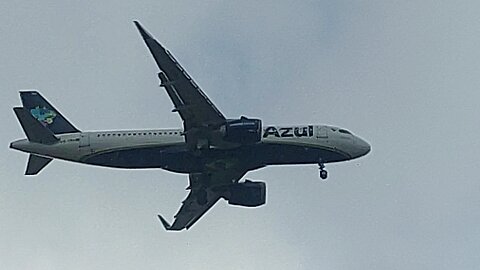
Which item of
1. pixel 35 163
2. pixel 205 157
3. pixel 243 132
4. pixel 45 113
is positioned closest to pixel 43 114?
pixel 45 113

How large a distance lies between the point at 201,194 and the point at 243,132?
38.5 feet

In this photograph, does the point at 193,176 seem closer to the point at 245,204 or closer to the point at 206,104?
the point at 245,204

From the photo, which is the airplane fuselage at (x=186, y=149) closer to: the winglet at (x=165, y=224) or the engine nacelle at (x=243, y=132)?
the engine nacelle at (x=243, y=132)

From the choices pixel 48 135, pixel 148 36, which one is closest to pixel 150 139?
pixel 48 135

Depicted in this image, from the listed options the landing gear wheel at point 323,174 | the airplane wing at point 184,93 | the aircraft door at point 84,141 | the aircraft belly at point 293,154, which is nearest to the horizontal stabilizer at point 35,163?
the aircraft door at point 84,141

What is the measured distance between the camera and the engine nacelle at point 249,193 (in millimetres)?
94812

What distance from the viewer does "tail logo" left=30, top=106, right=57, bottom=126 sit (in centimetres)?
9431

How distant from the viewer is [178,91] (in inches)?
3270

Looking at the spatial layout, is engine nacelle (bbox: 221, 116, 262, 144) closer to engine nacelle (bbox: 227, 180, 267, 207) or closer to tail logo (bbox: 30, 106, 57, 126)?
engine nacelle (bbox: 227, 180, 267, 207)

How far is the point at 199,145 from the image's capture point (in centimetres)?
8694

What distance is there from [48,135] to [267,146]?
1723 centimetres

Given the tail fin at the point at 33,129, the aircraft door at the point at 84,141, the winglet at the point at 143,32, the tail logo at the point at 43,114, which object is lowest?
the aircraft door at the point at 84,141

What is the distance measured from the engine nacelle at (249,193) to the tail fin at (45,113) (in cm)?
1411

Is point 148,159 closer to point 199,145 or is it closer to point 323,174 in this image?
point 199,145
